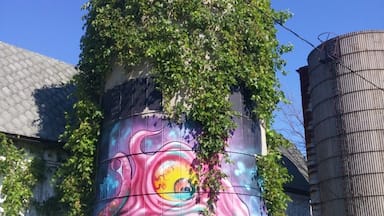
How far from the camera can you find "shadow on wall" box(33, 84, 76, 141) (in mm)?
16219

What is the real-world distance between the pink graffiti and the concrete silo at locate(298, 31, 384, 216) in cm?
640

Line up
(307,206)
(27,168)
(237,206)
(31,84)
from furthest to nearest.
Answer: (307,206), (31,84), (27,168), (237,206)

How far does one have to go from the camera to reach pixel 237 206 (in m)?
13.4

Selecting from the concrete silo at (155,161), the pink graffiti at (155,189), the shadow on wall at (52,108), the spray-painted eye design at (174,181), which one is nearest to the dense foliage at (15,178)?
the shadow on wall at (52,108)

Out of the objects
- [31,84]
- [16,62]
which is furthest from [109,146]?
[16,62]

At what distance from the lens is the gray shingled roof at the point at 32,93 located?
15.9 metres

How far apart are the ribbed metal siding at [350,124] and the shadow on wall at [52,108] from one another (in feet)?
30.5

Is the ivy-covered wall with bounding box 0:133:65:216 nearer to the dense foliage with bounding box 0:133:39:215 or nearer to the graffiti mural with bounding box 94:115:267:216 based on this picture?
the dense foliage with bounding box 0:133:39:215

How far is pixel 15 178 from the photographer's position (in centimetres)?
1472

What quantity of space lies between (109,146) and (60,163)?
8.30 ft

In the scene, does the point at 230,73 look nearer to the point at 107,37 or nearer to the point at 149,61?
the point at 149,61

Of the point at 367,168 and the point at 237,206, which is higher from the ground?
the point at 367,168

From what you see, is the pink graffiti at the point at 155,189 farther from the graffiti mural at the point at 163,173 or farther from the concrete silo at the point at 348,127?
the concrete silo at the point at 348,127

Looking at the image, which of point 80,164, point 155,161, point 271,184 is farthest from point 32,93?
point 271,184
